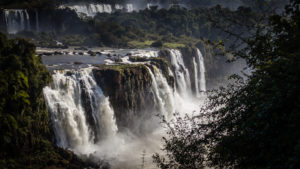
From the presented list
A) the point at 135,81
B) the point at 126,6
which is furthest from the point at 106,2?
the point at 135,81

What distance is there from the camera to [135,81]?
24.9 m

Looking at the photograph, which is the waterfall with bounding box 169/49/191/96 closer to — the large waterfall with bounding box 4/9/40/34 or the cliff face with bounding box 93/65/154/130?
the cliff face with bounding box 93/65/154/130

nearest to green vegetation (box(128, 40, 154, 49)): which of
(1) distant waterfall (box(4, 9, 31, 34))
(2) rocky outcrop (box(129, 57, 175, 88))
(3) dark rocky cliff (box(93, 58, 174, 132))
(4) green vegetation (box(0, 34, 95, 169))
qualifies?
(2) rocky outcrop (box(129, 57, 175, 88))

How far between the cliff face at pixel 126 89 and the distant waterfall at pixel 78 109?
0.90 metres

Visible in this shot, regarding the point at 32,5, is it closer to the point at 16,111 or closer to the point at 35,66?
the point at 35,66

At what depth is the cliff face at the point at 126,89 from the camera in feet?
73.3

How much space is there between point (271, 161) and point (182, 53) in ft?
124

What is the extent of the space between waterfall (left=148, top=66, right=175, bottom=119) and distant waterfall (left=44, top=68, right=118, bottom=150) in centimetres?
627

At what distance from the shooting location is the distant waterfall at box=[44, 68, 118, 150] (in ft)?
58.8

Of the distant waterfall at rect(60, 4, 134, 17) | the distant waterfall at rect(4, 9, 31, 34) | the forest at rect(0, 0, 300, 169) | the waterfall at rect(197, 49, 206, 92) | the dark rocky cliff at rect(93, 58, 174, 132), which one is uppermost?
the distant waterfall at rect(60, 4, 134, 17)

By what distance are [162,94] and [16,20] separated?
2978cm

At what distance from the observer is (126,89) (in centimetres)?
2375

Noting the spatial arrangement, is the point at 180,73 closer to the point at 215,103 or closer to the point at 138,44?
the point at 138,44

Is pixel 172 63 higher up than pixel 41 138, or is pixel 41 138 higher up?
pixel 172 63
